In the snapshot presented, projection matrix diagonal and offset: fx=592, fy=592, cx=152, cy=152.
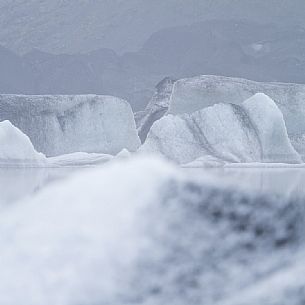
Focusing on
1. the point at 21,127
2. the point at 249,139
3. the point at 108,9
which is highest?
the point at 108,9

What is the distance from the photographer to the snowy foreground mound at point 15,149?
614cm

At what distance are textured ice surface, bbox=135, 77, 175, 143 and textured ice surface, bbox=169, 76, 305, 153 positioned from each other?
1.86m

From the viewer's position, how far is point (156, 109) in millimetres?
11383

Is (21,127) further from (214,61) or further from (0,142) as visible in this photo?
(214,61)

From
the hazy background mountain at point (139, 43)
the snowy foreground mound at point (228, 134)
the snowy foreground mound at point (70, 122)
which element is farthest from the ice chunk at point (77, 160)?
the hazy background mountain at point (139, 43)

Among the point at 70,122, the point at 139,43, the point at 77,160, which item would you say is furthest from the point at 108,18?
the point at 77,160

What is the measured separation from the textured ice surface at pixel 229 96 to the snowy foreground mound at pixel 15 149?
11.1ft

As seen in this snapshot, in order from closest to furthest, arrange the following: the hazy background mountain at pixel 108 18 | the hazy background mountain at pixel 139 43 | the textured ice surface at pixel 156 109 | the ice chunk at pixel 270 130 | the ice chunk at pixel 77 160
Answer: the ice chunk at pixel 77 160, the ice chunk at pixel 270 130, the textured ice surface at pixel 156 109, the hazy background mountain at pixel 139 43, the hazy background mountain at pixel 108 18

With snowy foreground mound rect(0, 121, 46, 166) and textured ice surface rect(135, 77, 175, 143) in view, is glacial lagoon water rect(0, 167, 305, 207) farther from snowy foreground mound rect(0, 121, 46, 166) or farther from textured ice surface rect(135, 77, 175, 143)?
textured ice surface rect(135, 77, 175, 143)

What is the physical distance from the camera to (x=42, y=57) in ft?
74.6

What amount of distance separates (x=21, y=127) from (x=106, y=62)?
50.5 feet

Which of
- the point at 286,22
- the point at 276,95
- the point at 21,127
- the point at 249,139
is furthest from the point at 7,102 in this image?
the point at 286,22

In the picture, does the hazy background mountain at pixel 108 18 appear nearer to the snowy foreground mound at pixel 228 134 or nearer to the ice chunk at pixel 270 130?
the snowy foreground mound at pixel 228 134

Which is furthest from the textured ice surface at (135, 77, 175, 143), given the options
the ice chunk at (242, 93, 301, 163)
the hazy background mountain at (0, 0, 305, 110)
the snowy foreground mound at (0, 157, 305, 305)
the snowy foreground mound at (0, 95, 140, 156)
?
the snowy foreground mound at (0, 157, 305, 305)
